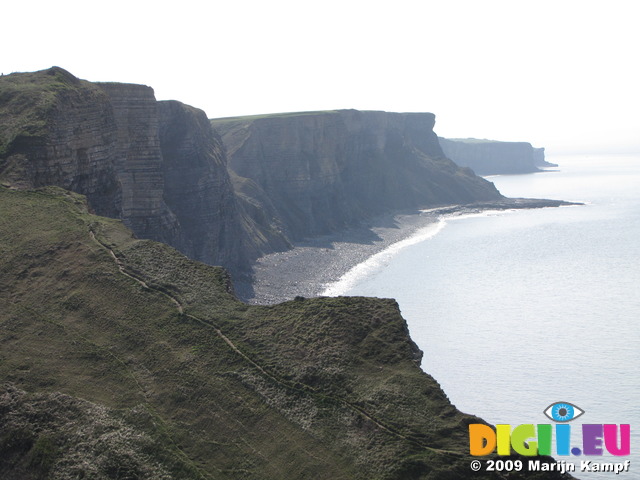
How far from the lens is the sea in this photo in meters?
48.6

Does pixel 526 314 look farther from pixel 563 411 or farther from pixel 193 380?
pixel 193 380

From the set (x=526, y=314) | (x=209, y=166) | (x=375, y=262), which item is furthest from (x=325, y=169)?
(x=526, y=314)

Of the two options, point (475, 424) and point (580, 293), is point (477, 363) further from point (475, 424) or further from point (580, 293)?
point (475, 424)

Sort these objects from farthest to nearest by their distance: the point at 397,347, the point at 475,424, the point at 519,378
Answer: the point at 519,378
the point at 397,347
the point at 475,424

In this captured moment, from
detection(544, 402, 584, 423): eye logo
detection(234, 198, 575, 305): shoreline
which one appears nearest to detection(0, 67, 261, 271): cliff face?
detection(234, 198, 575, 305): shoreline

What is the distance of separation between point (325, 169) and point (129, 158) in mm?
85053

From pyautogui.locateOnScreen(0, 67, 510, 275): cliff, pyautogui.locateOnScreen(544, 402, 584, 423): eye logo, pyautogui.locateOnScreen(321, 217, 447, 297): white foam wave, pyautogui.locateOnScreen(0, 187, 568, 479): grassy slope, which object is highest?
pyautogui.locateOnScreen(0, 67, 510, 275): cliff

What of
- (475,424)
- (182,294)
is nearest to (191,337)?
(182,294)

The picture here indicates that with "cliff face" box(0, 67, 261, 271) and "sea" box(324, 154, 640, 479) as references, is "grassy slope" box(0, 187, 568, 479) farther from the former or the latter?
"sea" box(324, 154, 640, 479)

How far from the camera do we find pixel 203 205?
83938 millimetres

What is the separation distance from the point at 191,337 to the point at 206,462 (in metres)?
5.96

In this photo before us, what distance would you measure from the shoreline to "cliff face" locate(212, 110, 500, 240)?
6.06 m

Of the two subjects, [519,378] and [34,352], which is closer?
[34,352]

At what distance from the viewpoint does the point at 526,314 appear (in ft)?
239
